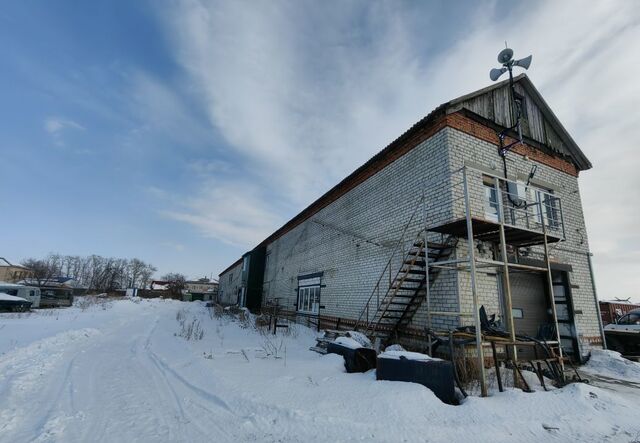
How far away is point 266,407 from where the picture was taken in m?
4.56

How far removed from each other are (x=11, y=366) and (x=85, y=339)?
4.81 metres

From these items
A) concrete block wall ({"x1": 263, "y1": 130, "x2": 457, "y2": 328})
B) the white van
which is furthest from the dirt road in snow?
the white van

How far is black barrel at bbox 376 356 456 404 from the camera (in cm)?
518

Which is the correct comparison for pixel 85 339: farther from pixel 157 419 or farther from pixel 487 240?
pixel 487 240

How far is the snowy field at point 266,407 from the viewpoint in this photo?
12.8ft

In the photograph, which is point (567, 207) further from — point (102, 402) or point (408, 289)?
point (102, 402)

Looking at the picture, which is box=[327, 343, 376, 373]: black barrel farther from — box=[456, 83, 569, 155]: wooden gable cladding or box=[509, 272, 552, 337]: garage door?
box=[456, 83, 569, 155]: wooden gable cladding

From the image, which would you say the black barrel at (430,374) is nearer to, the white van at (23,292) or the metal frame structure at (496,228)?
the metal frame structure at (496,228)

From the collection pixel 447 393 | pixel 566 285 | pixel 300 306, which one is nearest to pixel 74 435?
pixel 447 393

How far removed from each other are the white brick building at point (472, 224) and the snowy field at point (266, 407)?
2.56 m

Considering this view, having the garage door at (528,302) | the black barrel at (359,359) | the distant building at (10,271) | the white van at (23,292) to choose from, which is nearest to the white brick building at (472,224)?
the garage door at (528,302)

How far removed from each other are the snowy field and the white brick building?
2560mm

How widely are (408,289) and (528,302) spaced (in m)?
3.66

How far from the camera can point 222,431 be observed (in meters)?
3.88
